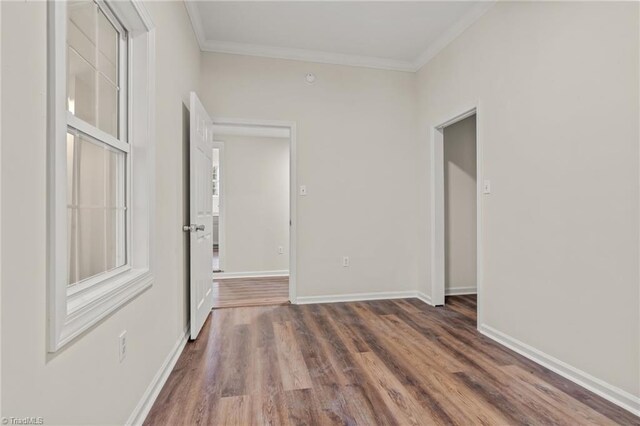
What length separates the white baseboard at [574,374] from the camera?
160cm

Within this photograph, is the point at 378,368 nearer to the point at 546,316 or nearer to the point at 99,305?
the point at 546,316

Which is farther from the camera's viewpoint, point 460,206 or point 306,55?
point 460,206

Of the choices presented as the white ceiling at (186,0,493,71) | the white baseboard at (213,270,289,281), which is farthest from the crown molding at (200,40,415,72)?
the white baseboard at (213,270,289,281)

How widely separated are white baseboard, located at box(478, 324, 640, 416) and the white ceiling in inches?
104

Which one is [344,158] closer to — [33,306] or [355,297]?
[355,297]

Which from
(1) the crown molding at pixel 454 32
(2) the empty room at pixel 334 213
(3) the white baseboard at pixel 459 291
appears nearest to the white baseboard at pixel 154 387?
(2) the empty room at pixel 334 213

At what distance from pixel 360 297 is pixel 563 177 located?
2276 mm

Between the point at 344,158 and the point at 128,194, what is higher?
the point at 344,158

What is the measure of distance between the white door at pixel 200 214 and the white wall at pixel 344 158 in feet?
2.23

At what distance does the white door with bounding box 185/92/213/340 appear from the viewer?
2.45 m

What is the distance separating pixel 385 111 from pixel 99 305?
3.33m

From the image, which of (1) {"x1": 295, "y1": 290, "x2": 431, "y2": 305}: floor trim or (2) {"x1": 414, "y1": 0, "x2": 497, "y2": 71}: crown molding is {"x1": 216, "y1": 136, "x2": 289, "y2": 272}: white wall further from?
(2) {"x1": 414, "y1": 0, "x2": 497, "y2": 71}: crown molding

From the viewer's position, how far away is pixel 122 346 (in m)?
1.33

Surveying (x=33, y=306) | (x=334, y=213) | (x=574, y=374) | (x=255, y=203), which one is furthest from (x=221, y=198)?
(x=574, y=374)
